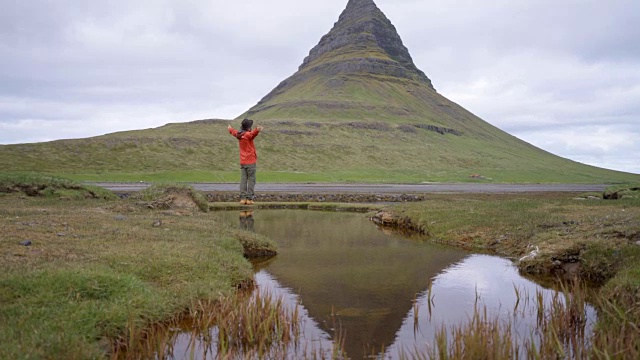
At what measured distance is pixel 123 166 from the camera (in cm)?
10762

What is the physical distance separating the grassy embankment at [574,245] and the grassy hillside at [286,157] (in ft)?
218

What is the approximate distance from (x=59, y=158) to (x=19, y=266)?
111780 mm

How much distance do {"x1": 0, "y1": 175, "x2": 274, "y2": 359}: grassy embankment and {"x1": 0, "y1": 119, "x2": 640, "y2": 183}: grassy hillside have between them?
6673 centimetres

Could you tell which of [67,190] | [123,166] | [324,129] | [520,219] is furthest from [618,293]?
[324,129]

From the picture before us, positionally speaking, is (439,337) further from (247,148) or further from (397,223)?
(397,223)

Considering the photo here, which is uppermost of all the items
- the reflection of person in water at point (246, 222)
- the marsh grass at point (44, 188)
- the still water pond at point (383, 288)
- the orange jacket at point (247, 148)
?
the orange jacket at point (247, 148)

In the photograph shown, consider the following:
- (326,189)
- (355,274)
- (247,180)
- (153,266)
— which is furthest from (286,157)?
(153,266)

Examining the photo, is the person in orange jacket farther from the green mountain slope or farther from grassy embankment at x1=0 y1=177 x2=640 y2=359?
the green mountain slope

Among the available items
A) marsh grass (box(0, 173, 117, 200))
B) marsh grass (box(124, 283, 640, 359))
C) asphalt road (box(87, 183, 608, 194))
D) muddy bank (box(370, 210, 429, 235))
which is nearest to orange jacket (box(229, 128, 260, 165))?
muddy bank (box(370, 210, 429, 235))

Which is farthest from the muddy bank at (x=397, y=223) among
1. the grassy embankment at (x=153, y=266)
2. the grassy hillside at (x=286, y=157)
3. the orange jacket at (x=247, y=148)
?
the grassy hillside at (x=286, y=157)

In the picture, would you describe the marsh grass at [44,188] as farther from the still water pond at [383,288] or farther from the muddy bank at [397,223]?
the muddy bank at [397,223]

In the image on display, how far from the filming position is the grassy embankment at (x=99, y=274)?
6.81 metres

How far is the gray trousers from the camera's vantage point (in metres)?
22.6

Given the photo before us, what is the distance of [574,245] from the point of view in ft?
45.3
